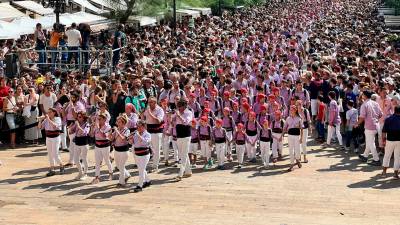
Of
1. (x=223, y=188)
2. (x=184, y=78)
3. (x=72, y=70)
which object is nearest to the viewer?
(x=223, y=188)

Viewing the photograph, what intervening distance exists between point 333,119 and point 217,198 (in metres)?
5.82

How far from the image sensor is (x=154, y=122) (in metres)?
16.3

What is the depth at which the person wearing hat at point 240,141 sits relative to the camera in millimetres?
17016

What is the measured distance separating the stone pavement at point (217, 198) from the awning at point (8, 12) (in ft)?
69.2

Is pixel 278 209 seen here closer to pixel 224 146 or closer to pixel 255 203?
pixel 255 203

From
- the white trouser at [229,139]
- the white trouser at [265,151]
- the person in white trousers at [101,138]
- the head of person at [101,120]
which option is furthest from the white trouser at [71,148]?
the white trouser at [265,151]

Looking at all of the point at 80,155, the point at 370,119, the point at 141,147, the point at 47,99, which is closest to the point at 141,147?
the point at 141,147

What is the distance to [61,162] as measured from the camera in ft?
55.3

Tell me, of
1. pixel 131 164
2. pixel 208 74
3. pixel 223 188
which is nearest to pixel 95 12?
pixel 208 74

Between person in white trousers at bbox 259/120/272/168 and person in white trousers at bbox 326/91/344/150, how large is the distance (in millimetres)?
2573

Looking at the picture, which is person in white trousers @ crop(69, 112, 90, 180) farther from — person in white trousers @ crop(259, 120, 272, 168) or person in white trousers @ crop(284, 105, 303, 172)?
person in white trousers @ crop(284, 105, 303, 172)

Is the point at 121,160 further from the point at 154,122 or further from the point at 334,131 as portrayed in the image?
the point at 334,131

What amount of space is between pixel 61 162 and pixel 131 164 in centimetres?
179

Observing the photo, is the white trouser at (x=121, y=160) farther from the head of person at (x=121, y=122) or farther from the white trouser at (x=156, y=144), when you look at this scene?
the white trouser at (x=156, y=144)
